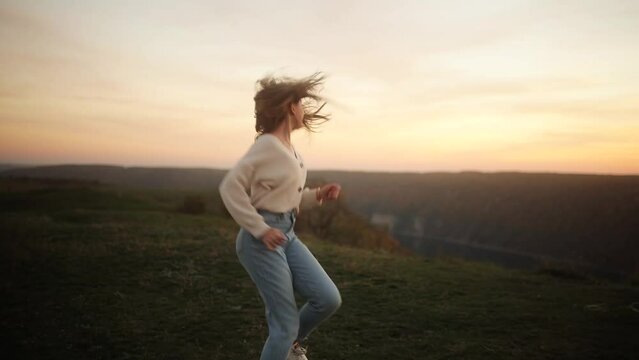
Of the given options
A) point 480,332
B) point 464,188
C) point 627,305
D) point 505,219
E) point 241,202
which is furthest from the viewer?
point 464,188

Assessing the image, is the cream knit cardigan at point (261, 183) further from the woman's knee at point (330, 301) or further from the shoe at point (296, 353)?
the shoe at point (296, 353)

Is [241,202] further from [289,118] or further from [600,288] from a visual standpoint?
[600,288]

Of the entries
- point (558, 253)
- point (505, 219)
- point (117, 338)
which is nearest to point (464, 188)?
point (505, 219)

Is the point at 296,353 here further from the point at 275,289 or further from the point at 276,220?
the point at 276,220

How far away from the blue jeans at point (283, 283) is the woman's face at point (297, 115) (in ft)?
2.60

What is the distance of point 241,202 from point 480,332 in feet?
15.3

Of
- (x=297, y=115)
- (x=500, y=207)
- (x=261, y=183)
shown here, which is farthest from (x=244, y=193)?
(x=500, y=207)

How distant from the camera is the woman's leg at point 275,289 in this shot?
325 centimetres

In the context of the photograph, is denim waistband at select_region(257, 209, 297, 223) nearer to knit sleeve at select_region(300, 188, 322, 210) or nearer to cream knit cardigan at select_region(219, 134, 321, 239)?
cream knit cardigan at select_region(219, 134, 321, 239)

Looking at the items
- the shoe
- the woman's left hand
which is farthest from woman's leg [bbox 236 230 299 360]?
the woman's left hand

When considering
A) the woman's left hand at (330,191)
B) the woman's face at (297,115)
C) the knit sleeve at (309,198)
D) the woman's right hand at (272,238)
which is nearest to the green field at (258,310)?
the knit sleeve at (309,198)

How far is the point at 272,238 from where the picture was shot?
10.2 ft

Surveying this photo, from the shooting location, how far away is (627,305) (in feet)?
26.6

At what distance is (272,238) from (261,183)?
17.8 inches
